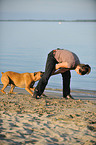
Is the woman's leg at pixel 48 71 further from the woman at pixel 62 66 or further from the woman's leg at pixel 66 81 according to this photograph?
the woman's leg at pixel 66 81

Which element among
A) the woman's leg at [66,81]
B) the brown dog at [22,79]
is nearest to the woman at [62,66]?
the woman's leg at [66,81]

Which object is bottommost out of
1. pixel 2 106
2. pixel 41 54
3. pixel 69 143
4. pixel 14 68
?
pixel 69 143

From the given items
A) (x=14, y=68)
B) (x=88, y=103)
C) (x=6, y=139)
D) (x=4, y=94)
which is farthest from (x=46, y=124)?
(x=14, y=68)

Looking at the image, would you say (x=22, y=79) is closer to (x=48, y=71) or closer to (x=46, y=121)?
(x=48, y=71)

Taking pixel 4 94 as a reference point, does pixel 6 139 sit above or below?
below

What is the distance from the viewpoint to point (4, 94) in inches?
267

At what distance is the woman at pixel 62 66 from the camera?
6012mm

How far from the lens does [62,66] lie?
607 cm

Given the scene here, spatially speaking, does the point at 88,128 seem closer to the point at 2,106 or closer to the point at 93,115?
the point at 93,115

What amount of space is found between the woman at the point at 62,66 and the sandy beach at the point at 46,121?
32 cm

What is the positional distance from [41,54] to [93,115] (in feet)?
28.0

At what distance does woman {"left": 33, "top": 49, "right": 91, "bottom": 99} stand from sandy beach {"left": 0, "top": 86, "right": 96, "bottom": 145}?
1.05 feet

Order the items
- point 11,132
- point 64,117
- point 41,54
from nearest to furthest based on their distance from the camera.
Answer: point 11,132 → point 64,117 → point 41,54

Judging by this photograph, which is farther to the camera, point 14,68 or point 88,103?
point 14,68
